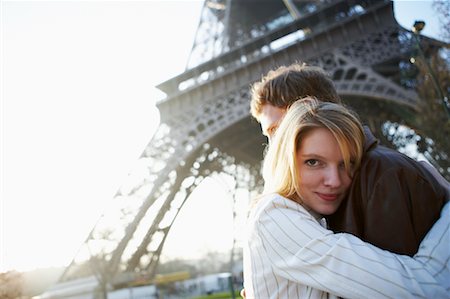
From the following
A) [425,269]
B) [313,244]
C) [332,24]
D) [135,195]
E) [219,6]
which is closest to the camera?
[425,269]

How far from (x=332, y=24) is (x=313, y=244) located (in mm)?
12970

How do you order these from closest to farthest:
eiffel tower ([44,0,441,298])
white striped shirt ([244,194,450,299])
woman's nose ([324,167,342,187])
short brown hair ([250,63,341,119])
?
white striped shirt ([244,194,450,299]) → woman's nose ([324,167,342,187]) → short brown hair ([250,63,341,119]) → eiffel tower ([44,0,441,298])

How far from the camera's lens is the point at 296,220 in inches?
→ 47.0

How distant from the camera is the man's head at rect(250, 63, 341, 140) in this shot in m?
1.96

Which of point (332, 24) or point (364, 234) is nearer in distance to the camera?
point (364, 234)

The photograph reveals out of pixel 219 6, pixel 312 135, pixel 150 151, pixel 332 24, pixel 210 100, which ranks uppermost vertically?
pixel 219 6

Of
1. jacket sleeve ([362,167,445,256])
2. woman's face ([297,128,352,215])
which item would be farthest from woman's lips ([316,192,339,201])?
jacket sleeve ([362,167,445,256])

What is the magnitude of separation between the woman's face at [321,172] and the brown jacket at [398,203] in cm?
16

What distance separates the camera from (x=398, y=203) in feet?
3.45

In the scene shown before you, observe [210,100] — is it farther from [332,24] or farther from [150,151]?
[332,24]

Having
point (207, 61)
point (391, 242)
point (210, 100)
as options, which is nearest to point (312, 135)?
point (391, 242)

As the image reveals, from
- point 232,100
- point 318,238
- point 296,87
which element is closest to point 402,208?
point 318,238

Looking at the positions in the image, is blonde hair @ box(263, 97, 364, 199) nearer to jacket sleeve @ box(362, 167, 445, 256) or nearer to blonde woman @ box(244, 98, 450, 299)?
blonde woman @ box(244, 98, 450, 299)

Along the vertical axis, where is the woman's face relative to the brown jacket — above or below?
above
